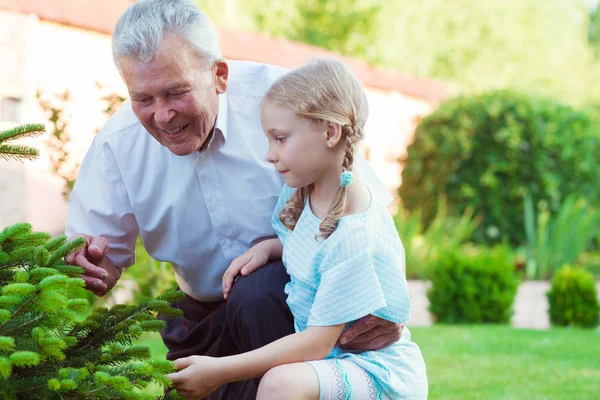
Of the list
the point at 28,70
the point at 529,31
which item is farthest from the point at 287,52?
the point at 529,31

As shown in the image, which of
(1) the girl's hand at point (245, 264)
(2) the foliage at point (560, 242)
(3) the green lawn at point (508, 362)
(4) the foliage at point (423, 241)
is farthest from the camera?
(2) the foliage at point (560, 242)

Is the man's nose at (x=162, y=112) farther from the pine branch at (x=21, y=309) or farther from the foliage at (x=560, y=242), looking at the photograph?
the foliage at (x=560, y=242)

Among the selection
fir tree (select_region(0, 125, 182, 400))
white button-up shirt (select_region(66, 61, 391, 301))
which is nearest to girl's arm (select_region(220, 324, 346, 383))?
fir tree (select_region(0, 125, 182, 400))

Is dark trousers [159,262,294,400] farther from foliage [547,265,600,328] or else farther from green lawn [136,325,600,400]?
foliage [547,265,600,328]

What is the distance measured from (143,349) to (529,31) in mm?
21102

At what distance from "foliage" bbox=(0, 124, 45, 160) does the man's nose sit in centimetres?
45

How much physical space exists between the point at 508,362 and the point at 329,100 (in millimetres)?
3112

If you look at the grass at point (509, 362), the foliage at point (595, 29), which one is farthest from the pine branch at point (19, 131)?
the foliage at point (595, 29)

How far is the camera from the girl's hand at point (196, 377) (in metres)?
2.16

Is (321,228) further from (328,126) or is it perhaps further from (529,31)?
(529,31)

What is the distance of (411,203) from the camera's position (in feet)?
37.0

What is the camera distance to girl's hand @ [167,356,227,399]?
216 cm

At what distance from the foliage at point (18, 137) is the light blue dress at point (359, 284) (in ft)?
2.67

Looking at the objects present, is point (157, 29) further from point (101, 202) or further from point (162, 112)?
point (101, 202)
